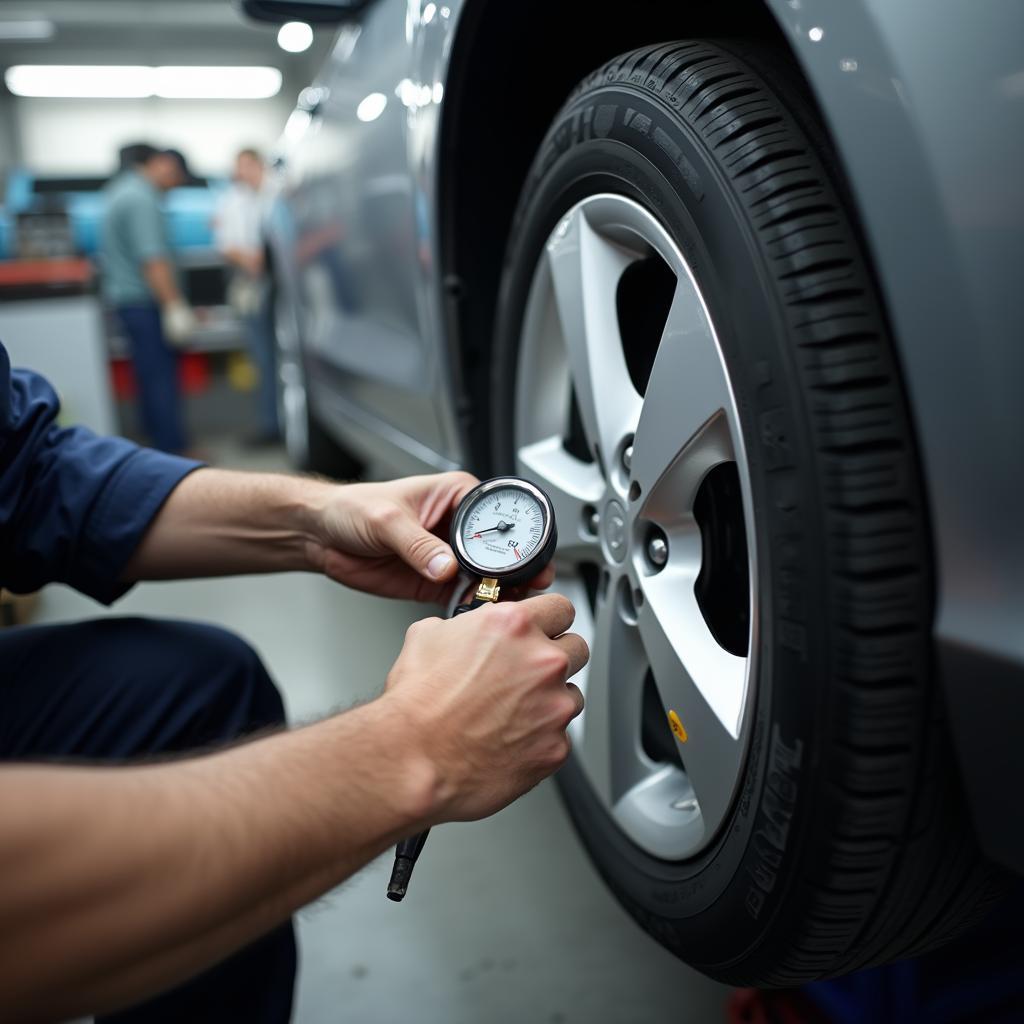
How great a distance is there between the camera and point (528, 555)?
0.82 m

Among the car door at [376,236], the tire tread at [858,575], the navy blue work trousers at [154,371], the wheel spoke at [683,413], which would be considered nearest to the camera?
the tire tread at [858,575]

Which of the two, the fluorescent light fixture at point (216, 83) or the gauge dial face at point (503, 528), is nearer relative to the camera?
the gauge dial face at point (503, 528)

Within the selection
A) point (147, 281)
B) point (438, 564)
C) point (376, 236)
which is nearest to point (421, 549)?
point (438, 564)

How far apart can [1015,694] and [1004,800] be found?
0.08 m

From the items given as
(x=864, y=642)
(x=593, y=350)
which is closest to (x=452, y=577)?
(x=593, y=350)

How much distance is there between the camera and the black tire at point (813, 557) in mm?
599

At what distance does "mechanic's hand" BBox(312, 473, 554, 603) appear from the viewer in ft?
2.86

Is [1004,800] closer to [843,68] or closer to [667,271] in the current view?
[843,68]

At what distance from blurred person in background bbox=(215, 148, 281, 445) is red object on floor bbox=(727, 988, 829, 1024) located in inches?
155

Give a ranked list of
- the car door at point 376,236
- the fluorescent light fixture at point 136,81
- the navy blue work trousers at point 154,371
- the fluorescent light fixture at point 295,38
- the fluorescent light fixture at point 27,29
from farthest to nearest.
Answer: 1. the fluorescent light fixture at point 136,81
2. the fluorescent light fixture at point 295,38
3. the fluorescent light fixture at point 27,29
4. the navy blue work trousers at point 154,371
5. the car door at point 376,236

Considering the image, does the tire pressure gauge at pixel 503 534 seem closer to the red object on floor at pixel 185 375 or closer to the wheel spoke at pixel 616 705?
the wheel spoke at pixel 616 705

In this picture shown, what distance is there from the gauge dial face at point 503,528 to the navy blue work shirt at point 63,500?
1.26 ft

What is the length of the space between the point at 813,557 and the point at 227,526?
0.69m

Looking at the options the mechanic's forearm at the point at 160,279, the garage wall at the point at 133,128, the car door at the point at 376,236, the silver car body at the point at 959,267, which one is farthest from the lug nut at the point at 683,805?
the garage wall at the point at 133,128
